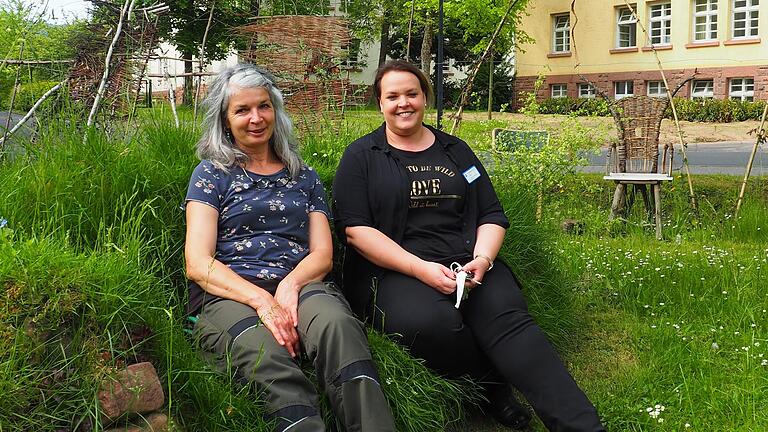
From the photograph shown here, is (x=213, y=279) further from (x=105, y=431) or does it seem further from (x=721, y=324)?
(x=721, y=324)

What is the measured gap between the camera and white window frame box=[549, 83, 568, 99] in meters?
32.7

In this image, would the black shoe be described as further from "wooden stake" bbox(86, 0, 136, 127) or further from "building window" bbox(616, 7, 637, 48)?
"building window" bbox(616, 7, 637, 48)

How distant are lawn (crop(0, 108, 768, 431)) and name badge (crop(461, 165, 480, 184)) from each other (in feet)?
2.37

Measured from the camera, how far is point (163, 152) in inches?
159

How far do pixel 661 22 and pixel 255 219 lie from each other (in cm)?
2921

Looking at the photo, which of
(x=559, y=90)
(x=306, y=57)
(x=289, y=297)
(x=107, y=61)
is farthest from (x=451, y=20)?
(x=289, y=297)

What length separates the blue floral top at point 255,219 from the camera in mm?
3234

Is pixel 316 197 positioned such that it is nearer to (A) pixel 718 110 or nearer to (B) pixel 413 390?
(B) pixel 413 390

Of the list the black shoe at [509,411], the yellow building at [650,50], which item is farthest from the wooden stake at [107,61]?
the yellow building at [650,50]

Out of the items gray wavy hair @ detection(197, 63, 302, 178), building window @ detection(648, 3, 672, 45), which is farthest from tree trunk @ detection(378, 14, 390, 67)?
gray wavy hair @ detection(197, 63, 302, 178)

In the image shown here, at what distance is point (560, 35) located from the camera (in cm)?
3328

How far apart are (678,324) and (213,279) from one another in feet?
8.82

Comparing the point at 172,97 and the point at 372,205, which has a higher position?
the point at 172,97

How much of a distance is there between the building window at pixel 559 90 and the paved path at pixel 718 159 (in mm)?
14489
